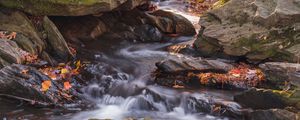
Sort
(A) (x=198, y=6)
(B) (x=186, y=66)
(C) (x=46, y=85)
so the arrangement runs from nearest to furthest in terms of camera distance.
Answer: (C) (x=46, y=85) → (B) (x=186, y=66) → (A) (x=198, y=6)

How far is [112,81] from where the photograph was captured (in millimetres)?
9602

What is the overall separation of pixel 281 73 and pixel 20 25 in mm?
6221

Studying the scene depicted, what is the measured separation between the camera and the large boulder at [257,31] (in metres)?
10.5

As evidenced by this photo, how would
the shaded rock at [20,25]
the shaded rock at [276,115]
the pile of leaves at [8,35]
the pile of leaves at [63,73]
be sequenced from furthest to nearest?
the shaded rock at [20,25] → the pile of leaves at [8,35] → the pile of leaves at [63,73] → the shaded rock at [276,115]

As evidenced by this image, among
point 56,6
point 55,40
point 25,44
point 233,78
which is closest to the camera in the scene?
point 233,78

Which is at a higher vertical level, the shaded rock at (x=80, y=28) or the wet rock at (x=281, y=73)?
the shaded rock at (x=80, y=28)

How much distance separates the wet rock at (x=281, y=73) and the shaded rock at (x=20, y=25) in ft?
17.6

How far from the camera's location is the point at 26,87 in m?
7.98

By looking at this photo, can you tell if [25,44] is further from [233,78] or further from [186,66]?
[233,78]

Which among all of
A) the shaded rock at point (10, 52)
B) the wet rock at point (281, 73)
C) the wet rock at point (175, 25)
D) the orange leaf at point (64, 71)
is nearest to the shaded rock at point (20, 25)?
the shaded rock at point (10, 52)

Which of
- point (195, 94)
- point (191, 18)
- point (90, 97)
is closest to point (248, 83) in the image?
point (195, 94)

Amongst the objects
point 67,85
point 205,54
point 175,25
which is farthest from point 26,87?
point 175,25

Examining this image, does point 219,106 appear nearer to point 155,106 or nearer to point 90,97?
point 155,106

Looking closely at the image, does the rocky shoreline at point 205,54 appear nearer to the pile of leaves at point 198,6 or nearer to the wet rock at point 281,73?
the wet rock at point 281,73
